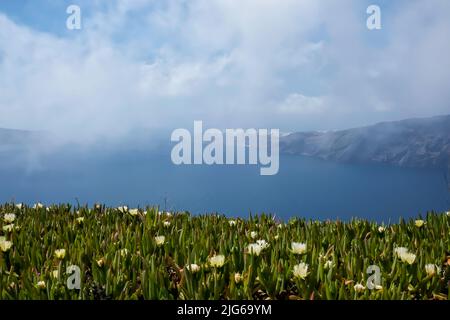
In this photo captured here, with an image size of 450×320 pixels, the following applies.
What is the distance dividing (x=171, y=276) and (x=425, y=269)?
1508 mm

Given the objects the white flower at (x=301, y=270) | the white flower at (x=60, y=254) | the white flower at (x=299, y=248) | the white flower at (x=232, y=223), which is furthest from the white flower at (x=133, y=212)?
the white flower at (x=301, y=270)

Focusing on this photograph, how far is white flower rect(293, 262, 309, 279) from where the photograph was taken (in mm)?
3061

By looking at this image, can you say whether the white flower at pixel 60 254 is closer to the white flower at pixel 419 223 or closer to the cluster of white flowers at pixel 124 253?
the cluster of white flowers at pixel 124 253

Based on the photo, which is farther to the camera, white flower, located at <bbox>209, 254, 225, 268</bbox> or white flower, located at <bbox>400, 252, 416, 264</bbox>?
white flower, located at <bbox>400, 252, 416, 264</bbox>

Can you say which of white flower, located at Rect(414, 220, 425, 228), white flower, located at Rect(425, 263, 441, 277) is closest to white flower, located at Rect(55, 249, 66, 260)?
white flower, located at Rect(425, 263, 441, 277)

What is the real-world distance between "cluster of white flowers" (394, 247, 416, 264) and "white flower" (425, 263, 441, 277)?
4.0 inches

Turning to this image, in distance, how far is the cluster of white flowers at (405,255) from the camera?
10.9 ft

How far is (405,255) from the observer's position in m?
3.38

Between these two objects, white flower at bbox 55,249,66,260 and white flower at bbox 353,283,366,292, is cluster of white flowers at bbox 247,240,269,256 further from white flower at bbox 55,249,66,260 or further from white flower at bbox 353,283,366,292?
white flower at bbox 55,249,66,260

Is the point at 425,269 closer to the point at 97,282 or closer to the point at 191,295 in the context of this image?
the point at 191,295

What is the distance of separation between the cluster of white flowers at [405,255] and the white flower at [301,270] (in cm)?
66

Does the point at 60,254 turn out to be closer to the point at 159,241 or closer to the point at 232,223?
the point at 159,241

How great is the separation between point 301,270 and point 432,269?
0.78 metres
